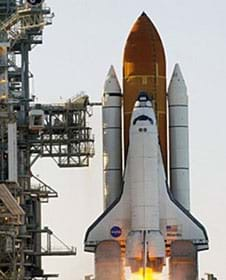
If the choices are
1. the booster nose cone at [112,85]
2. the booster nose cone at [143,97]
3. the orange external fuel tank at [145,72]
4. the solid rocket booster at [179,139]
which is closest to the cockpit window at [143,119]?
the booster nose cone at [143,97]

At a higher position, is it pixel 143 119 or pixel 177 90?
pixel 177 90

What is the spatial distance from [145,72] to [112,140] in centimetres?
429

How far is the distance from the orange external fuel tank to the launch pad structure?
6.88m

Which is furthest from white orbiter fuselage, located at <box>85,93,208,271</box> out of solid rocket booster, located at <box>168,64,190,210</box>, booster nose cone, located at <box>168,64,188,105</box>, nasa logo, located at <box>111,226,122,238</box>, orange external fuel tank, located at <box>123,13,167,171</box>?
booster nose cone, located at <box>168,64,188,105</box>

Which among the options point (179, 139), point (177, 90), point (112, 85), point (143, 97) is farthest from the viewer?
point (112, 85)

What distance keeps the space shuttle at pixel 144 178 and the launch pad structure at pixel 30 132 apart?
5.55 m

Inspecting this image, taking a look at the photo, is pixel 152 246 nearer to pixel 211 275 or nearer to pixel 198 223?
pixel 198 223

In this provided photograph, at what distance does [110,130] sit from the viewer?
7775 cm

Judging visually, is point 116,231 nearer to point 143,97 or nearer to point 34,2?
point 143,97

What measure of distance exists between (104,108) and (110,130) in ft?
4.60

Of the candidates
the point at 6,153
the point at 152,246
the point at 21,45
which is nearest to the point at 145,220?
the point at 152,246

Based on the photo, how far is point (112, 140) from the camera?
255ft

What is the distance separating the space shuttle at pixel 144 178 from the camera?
2844 inches

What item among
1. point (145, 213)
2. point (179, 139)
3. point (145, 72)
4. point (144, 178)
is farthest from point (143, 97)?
point (145, 213)
